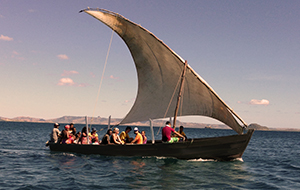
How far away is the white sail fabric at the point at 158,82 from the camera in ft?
53.6

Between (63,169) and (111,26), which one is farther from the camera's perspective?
(111,26)

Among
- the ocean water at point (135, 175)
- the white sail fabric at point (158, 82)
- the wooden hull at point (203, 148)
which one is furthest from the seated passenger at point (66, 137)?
the wooden hull at point (203, 148)

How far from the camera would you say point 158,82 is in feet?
62.3

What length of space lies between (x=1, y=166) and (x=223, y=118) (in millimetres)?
12653

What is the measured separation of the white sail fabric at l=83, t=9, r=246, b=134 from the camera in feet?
53.6

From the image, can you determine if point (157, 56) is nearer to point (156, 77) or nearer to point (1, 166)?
point (156, 77)

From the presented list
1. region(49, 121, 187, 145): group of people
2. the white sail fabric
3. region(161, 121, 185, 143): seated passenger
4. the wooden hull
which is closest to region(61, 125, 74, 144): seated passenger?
region(49, 121, 187, 145): group of people

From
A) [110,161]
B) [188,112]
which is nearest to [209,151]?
[188,112]

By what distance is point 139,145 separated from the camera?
16156 mm

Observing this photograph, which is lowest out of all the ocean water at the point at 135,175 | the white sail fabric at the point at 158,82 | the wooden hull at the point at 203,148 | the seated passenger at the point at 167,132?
the ocean water at the point at 135,175

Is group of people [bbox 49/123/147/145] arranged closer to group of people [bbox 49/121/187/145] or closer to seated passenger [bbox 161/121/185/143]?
group of people [bbox 49/121/187/145]

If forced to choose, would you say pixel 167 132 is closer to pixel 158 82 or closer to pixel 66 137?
pixel 158 82

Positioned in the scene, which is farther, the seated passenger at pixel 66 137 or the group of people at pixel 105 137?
the seated passenger at pixel 66 137

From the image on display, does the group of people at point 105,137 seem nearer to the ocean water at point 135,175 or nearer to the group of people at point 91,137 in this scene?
the group of people at point 91,137
